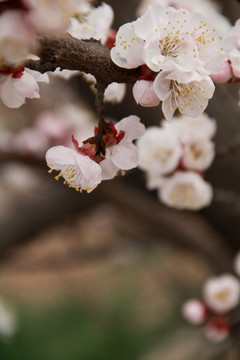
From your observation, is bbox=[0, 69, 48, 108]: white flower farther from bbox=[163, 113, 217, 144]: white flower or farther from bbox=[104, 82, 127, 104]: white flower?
bbox=[163, 113, 217, 144]: white flower

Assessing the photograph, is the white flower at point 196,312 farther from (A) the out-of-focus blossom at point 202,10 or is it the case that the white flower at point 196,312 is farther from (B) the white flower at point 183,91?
(B) the white flower at point 183,91

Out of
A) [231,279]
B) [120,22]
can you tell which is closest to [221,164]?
[231,279]

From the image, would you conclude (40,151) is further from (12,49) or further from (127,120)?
(12,49)

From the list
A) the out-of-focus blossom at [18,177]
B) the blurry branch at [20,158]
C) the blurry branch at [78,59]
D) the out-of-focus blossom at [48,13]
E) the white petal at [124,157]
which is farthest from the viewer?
the out-of-focus blossom at [18,177]

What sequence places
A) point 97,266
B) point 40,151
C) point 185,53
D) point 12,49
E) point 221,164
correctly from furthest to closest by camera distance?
point 97,266 → point 40,151 → point 221,164 → point 185,53 → point 12,49

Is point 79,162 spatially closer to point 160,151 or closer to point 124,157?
point 124,157

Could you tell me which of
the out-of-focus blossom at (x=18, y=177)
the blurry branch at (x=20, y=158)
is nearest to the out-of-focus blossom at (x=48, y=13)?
the blurry branch at (x=20, y=158)
